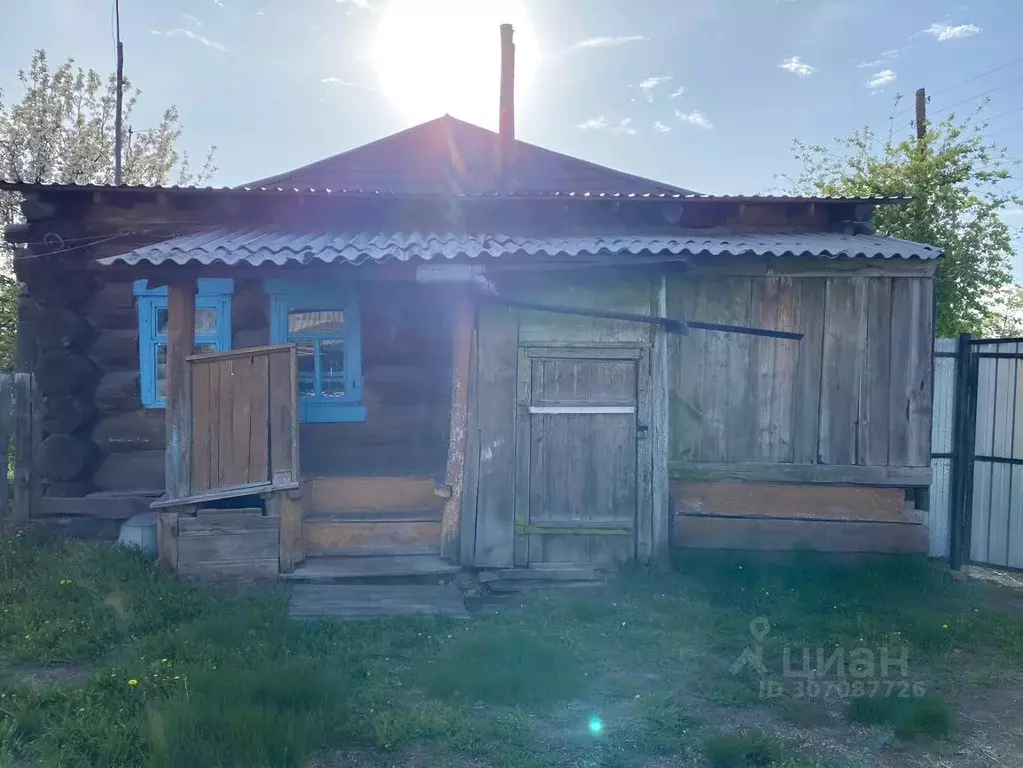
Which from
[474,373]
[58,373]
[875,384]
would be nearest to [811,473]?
[875,384]

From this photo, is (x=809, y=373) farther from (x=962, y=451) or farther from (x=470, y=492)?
(x=470, y=492)

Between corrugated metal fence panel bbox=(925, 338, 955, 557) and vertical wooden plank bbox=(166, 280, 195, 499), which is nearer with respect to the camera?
vertical wooden plank bbox=(166, 280, 195, 499)

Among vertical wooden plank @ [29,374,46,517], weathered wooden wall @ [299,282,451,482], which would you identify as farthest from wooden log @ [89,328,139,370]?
weathered wooden wall @ [299,282,451,482]

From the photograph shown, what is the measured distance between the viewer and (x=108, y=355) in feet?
26.6

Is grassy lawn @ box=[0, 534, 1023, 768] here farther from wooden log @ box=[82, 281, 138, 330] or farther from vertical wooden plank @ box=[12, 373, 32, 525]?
wooden log @ box=[82, 281, 138, 330]

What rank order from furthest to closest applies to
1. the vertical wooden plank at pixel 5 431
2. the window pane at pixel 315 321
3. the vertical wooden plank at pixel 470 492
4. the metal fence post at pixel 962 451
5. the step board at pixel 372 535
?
1. the window pane at pixel 315 321
2. the vertical wooden plank at pixel 5 431
3. the metal fence post at pixel 962 451
4. the step board at pixel 372 535
5. the vertical wooden plank at pixel 470 492

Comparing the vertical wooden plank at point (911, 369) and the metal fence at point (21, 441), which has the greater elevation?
the vertical wooden plank at point (911, 369)

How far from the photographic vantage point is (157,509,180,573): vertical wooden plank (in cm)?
643

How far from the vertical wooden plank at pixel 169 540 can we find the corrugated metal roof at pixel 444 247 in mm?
2093

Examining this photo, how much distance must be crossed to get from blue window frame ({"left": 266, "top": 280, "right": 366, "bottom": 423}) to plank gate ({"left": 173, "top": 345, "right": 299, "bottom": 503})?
1.42 metres

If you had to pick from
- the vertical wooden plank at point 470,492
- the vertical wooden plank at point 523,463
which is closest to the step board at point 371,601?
the vertical wooden plank at point 470,492

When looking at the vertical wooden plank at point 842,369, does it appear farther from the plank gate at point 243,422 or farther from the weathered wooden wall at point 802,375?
the plank gate at point 243,422

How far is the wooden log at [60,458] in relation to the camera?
767cm

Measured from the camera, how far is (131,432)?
8086 millimetres
